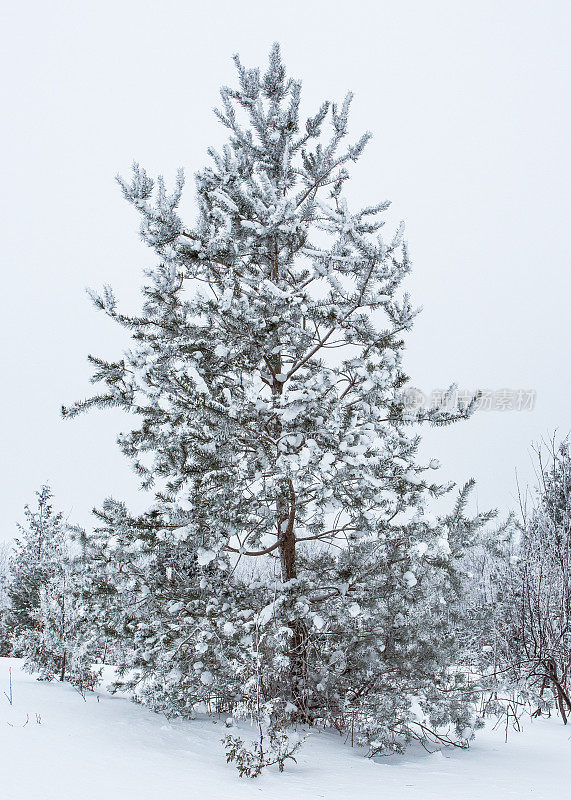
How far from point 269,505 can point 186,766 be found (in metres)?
2.77

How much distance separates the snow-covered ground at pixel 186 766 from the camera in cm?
354

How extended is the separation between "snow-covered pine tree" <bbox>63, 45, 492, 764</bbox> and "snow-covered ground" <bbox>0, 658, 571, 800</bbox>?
388 mm

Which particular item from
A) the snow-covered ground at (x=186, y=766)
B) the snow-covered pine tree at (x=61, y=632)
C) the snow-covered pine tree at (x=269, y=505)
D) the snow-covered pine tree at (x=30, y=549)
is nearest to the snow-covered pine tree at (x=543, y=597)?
the snow-covered ground at (x=186, y=766)

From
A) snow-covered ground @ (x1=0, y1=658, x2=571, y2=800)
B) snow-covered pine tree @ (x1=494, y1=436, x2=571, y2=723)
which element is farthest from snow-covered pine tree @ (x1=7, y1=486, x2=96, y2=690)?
snow-covered pine tree @ (x1=494, y1=436, x2=571, y2=723)

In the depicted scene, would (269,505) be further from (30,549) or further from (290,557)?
(30,549)

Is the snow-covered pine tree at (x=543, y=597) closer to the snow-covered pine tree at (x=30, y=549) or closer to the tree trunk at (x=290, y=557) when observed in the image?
the tree trunk at (x=290, y=557)

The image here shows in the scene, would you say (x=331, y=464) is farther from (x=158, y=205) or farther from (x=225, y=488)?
(x=158, y=205)

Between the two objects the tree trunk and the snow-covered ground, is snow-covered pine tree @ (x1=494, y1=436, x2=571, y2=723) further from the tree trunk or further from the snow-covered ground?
the tree trunk

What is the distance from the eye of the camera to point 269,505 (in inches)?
254

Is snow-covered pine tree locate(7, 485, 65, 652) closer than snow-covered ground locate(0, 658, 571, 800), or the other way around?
snow-covered ground locate(0, 658, 571, 800)

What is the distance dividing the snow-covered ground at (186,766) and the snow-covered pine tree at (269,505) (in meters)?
0.39

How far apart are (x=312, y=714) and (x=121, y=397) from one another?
396 cm

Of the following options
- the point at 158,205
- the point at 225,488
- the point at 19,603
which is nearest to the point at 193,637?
the point at 225,488

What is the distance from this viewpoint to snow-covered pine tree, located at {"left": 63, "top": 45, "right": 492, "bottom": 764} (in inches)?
210
